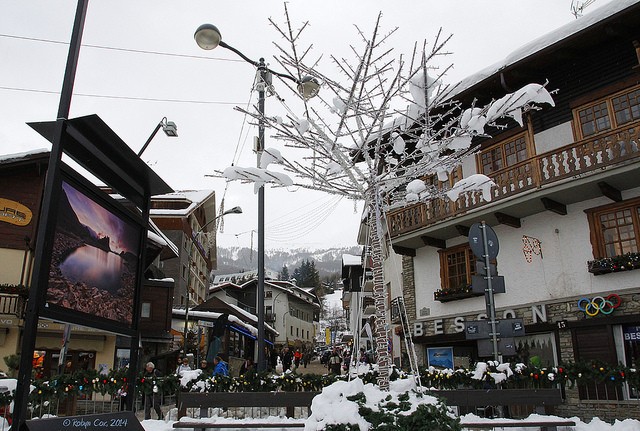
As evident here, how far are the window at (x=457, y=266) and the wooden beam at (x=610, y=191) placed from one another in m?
5.57

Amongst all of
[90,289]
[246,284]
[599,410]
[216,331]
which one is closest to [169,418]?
[216,331]

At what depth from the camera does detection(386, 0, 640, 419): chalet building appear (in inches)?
589

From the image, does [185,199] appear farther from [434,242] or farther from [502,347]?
[502,347]

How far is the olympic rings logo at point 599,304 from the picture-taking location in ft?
49.0

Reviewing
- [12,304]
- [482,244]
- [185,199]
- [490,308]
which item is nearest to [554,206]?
[482,244]

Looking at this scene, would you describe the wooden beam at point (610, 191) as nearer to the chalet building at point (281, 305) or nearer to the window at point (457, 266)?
the window at point (457, 266)

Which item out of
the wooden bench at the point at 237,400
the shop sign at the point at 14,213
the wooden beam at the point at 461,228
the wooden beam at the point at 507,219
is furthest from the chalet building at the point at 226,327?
the wooden bench at the point at 237,400

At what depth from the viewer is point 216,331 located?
741 inches

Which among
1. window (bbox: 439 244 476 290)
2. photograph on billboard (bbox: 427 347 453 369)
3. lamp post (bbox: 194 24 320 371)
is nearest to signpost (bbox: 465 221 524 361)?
lamp post (bbox: 194 24 320 371)

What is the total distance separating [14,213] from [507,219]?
19340 mm

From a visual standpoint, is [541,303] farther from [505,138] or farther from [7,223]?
[7,223]

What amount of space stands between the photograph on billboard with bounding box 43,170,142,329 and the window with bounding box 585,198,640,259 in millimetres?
13947

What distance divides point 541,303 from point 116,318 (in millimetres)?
14396

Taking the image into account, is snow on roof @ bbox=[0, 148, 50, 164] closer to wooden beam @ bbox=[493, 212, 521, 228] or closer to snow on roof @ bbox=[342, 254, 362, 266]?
wooden beam @ bbox=[493, 212, 521, 228]
